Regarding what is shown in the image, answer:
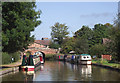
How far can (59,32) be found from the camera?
399 feet

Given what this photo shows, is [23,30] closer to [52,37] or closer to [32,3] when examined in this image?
[32,3]

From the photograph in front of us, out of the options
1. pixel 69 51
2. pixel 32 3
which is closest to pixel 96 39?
pixel 69 51

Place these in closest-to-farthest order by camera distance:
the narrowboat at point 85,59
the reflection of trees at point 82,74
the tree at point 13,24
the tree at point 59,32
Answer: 1. the reflection of trees at point 82,74
2. the tree at point 13,24
3. the narrowboat at point 85,59
4. the tree at point 59,32

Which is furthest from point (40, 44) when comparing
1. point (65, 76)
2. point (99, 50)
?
point (65, 76)

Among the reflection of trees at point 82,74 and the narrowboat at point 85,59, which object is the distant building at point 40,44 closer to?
the narrowboat at point 85,59

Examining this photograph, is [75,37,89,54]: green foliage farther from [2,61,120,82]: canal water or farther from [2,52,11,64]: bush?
[2,61,120,82]: canal water

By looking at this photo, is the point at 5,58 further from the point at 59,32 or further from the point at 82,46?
the point at 59,32

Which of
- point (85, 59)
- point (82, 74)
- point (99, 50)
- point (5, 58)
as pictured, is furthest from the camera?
point (99, 50)

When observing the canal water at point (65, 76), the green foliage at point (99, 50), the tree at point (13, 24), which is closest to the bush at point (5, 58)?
the tree at point (13, 24)

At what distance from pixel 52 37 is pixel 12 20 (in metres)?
89.0

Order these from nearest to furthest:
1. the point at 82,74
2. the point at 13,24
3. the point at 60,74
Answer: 1. the point at 82,74
2. the point at 60,74
3. the point at 13,24

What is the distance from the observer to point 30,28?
3525 centimetres

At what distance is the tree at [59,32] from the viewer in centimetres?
12053

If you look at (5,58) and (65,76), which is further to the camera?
(5,58)
